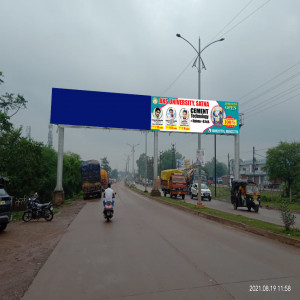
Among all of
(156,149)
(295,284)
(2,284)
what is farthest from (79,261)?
(156,149)

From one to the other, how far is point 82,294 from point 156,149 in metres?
27.4

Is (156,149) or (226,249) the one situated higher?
(156,149)

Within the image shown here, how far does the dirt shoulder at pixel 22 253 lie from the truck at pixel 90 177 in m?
17.6

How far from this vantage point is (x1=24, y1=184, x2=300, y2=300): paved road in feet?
15.5

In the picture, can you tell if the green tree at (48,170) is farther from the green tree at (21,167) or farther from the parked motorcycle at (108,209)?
the parked motorcycle at (108,209)

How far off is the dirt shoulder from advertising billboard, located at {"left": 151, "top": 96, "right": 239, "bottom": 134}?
18.1 m

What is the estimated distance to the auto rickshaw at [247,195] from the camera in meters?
21.5

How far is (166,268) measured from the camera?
6027mm

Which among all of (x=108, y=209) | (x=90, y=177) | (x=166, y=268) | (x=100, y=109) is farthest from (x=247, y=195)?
(x=166, y=268)

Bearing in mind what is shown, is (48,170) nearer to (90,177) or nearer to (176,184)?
(90,177)

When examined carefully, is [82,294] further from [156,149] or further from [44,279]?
[156,149]

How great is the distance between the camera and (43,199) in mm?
36156

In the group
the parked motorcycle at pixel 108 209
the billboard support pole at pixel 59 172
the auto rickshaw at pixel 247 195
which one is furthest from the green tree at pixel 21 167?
the auto rickshaw at pixel 247 195

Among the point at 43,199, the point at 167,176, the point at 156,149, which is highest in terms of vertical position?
the point at 156,149
